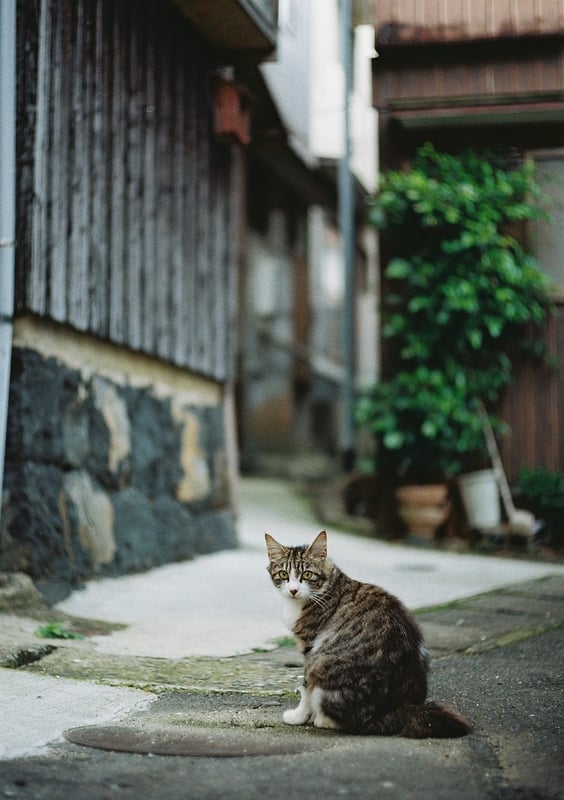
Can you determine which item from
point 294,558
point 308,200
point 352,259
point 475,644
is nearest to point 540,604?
point 475,644

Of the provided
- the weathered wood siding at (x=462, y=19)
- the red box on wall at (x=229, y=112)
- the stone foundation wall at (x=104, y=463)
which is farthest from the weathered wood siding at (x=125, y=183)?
the weathered wood siding at (x=462, y=19)

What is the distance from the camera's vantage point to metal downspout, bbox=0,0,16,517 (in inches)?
216

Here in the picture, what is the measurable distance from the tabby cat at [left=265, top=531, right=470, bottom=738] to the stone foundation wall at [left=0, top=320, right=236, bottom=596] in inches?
98.4

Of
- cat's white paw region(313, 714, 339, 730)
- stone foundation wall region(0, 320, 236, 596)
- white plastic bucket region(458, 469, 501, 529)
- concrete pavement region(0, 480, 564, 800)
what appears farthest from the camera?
white plastic bucket region(458, 469, 501, 529)

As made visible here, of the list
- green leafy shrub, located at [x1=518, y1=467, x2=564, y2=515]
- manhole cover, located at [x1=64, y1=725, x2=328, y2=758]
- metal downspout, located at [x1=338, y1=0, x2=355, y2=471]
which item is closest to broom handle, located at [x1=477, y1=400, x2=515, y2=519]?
green leafy shrub, located at [x1=518, y1=467, x2=564, y2=515]

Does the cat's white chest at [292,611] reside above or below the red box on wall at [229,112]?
below

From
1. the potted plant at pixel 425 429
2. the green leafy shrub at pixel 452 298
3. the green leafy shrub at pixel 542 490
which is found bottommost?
the green leafy shrub at pixel 542 490

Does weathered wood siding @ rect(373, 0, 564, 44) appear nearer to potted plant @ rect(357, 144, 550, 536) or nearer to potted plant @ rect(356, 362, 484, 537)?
potted plant @ rect(357, 144, 550, 536)

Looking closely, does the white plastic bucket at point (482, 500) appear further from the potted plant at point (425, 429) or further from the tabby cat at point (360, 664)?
the tabby cat at point (360, 664)

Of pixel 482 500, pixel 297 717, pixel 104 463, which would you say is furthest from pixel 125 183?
pixel 482 500

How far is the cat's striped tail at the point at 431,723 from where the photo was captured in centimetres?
346

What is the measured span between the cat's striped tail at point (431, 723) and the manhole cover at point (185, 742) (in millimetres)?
304

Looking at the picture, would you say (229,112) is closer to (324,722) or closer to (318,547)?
(318,547)

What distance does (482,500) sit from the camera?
994 centimetres
